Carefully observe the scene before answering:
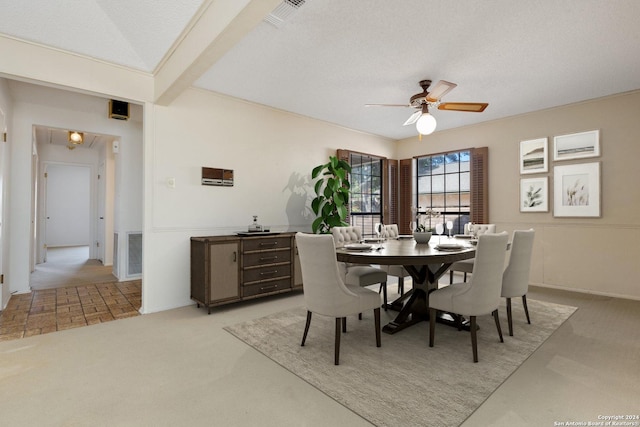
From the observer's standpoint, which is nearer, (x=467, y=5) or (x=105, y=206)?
(x=467, y=5)

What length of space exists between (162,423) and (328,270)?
1317 mm

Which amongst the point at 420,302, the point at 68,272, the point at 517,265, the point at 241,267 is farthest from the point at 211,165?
the point at 68,272

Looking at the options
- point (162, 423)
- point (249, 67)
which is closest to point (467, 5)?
point (249, 67)

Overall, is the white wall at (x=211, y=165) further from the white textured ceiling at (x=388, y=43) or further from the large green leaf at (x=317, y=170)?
the white textured ceiling at (x=388, y=43)

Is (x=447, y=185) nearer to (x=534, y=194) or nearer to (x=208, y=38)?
(x=534, y=194)

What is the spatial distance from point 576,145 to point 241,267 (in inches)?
192

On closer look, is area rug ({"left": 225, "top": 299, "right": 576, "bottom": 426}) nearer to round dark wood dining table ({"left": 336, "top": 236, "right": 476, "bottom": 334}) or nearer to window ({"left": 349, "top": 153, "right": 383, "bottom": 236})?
round dark wood dining table ({"left": 336, "top": 236, "right": 476, "bottom": 334})

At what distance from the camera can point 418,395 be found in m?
1.91

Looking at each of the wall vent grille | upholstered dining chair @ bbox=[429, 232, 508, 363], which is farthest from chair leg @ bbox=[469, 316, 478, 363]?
the wall vent grille

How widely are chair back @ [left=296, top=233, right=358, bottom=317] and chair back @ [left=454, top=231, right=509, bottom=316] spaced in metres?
0.90

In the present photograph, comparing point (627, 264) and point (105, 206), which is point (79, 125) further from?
point (627, 264)

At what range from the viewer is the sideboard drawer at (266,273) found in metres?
3.76

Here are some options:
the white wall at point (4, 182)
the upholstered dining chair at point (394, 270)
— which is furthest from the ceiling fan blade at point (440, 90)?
the white wall at point (4, 182)

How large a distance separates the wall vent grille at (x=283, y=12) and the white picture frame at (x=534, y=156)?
4.24m
